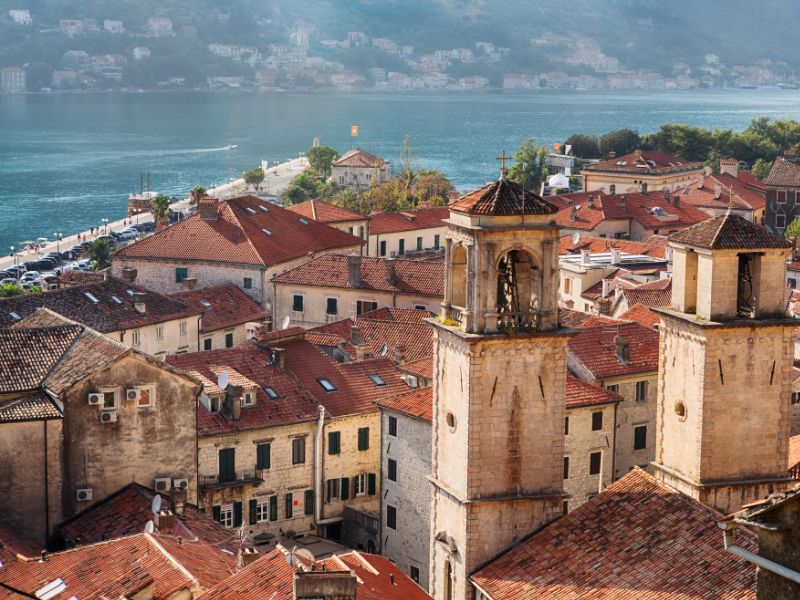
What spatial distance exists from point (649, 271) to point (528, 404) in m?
41.7

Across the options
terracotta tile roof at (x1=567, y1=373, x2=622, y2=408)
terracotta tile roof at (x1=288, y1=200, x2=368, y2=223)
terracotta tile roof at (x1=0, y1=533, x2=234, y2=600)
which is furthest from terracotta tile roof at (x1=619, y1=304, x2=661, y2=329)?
terracotta tile roof at (x1=288, y1=200, x2=368, y2=223)

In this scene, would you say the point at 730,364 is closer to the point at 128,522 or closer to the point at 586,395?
the point at 128,522

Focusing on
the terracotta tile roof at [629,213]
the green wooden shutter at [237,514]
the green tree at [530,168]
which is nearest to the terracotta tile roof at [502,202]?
the green wooden shutter at [237,514]

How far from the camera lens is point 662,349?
2661cm

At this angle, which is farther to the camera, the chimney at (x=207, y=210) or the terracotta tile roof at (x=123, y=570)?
the chimney at (x=207, y=210)

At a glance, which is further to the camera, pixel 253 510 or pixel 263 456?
pixel 263 456

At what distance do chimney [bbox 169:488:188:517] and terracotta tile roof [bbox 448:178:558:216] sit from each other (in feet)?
34.7

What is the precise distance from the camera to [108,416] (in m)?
33.2

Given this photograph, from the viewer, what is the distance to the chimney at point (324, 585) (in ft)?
74.6

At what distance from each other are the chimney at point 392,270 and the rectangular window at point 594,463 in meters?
22.3

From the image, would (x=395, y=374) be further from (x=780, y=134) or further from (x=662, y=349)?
(x=780, y=134)

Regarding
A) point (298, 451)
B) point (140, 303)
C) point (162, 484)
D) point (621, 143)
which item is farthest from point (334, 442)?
point (621, 143)

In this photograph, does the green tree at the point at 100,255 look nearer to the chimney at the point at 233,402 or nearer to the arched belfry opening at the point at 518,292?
the chimney at the point at 233,402

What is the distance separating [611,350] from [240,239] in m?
26.8
